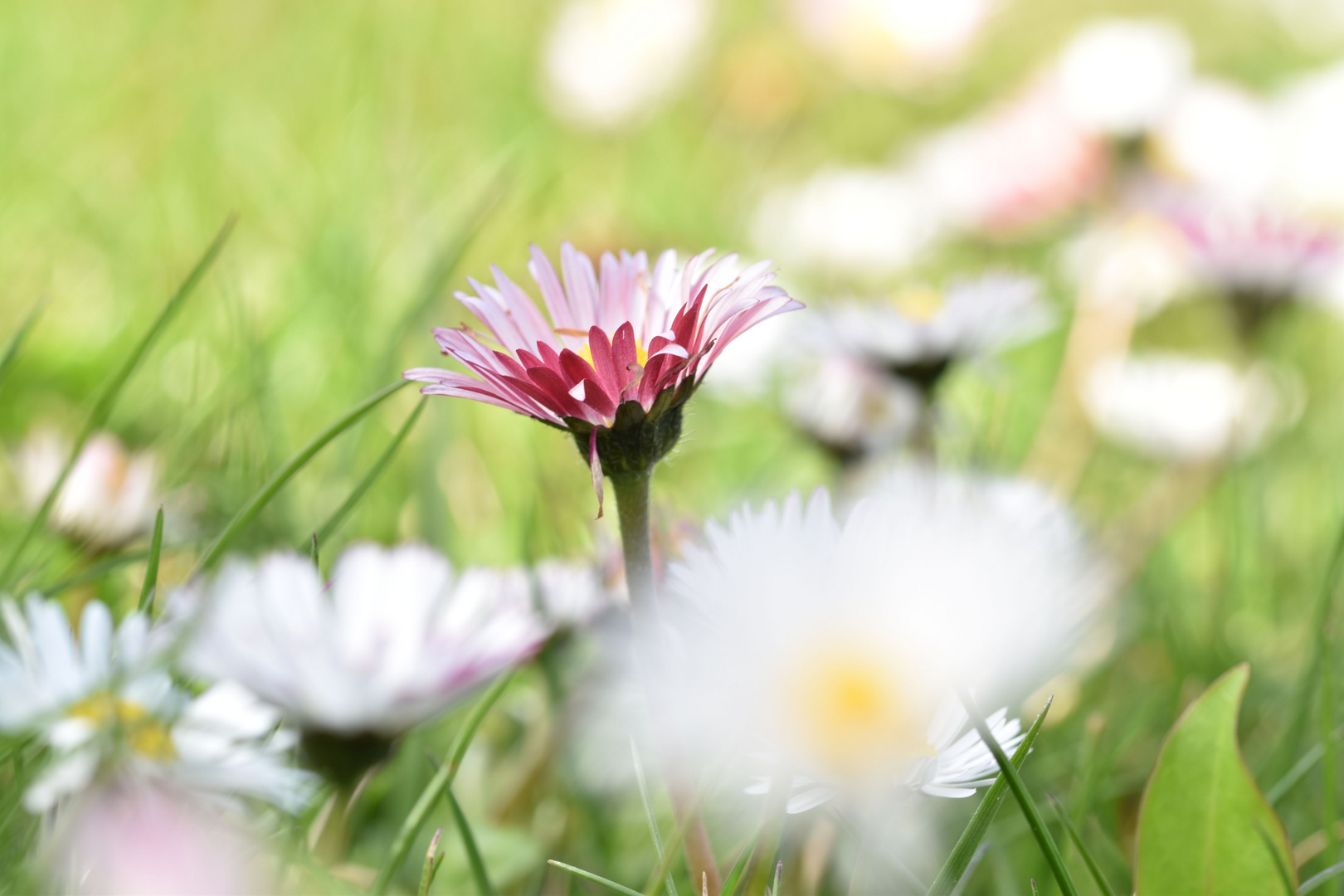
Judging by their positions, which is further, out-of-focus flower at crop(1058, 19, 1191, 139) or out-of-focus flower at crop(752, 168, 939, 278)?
out-of-focus flower at crop(752, 168, 939, 278)

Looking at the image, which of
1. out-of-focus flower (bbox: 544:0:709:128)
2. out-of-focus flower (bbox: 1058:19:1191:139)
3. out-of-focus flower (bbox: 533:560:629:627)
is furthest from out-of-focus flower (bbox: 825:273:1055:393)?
out-of-focus flower (bbox: 544:0:709:128)

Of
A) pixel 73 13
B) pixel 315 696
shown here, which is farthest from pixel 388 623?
pixel 73 13

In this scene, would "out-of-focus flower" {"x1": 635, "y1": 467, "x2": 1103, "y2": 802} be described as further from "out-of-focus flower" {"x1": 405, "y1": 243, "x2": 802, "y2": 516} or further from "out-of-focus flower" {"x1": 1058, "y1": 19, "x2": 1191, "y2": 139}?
"out-of-focus flower" {"x1": 1058, "y1": 19, "x2": 1191, "y2": 139}

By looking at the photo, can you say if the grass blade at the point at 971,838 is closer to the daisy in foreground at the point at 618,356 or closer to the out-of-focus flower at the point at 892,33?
the daisy in foreground at the point at 618,356

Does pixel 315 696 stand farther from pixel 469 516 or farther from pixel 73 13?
pixel 73 13

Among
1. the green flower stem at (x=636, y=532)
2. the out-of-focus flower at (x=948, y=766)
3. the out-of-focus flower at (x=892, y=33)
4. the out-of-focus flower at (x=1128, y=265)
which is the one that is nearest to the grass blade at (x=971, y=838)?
the out-of-focus flower at (x=948, y=766)

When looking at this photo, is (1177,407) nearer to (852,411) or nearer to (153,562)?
(852,411)

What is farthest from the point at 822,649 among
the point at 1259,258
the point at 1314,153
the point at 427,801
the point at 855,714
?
the point at 1314,153
